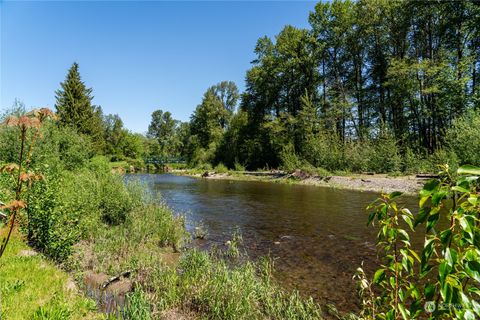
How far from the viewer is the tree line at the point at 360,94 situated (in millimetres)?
28453

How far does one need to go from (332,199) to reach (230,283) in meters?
14.4

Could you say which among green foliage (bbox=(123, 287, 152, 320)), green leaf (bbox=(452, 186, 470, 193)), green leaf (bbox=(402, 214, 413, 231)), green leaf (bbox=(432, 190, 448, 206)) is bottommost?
green foliage (bbox=(123, 287, 152, 320))

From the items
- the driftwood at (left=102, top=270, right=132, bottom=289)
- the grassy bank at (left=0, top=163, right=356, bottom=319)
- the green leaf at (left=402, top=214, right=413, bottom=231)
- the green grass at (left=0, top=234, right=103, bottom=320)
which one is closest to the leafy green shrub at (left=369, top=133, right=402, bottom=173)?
the grassy bank at (left=0, top=163, right=356, bottom=319)

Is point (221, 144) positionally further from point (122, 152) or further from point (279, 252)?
point (279, 252)

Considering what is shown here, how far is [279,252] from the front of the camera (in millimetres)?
8781

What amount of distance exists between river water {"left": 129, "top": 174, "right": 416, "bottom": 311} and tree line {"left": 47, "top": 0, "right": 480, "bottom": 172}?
38.5 feet

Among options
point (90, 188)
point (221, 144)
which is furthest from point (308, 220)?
point (221, 144)

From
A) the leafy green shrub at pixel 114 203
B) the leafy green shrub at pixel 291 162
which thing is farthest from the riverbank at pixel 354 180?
the leafy green shrub at pixel 114 203

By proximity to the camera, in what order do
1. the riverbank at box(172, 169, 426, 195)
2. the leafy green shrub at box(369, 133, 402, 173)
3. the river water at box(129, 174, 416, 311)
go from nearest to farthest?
the river water at box(129, 174, 416, 311)
the riverbank at box(172, 169, 426, 195)
the leafy green shrub at box(369, 133, 402, 173)

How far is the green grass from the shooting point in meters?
3.88

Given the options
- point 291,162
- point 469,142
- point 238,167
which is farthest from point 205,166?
point 469,142

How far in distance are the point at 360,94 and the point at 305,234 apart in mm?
34898

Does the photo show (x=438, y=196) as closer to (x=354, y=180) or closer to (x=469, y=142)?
(x=469, y=142)

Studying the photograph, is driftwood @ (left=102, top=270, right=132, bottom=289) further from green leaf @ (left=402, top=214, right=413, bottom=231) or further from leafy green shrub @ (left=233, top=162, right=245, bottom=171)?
leafy green shrub @ (left=233, top=162, right=245, bottom=171)
